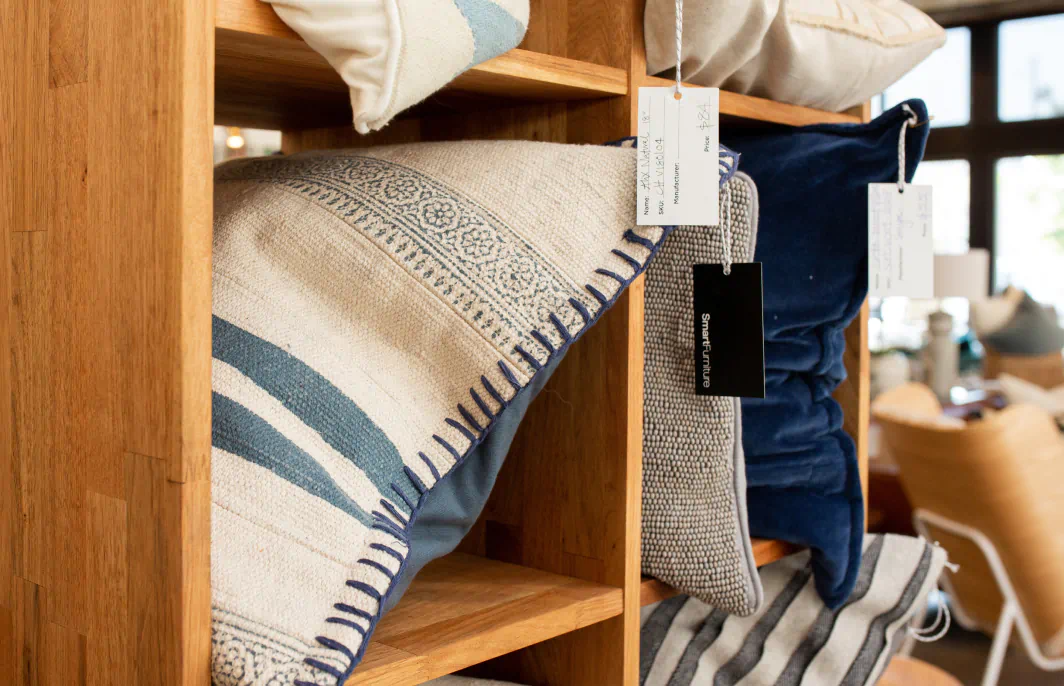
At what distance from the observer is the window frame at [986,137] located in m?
6.32

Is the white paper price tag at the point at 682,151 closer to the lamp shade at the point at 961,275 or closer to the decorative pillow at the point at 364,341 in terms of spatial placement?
the decorative pillow at the point at 364,341

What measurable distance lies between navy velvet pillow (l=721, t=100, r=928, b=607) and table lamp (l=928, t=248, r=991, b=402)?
356cm

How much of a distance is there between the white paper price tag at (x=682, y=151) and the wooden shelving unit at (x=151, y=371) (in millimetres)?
84

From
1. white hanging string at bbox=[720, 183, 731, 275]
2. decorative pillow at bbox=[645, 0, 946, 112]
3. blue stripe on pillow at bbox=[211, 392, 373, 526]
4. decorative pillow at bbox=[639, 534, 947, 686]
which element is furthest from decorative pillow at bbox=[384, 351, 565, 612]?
decorative pillow at bbox=[639, 534, 947, 686]

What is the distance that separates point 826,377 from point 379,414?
707 mm

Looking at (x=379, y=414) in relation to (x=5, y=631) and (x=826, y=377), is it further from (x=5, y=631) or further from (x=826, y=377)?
(x=826, y=377)

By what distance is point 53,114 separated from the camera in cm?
71

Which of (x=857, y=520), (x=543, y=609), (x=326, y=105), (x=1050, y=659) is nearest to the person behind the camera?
(x=543, y=609)

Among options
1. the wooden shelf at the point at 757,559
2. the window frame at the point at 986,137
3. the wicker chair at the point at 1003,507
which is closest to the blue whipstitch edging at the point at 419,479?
the wooden shelf at the point at 757,559

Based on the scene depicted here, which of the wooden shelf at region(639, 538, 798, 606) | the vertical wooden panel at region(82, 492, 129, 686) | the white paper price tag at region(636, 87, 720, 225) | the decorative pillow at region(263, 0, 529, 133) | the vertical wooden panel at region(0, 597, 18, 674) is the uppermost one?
the decorative pillow at region(263, 0, 529, 133)

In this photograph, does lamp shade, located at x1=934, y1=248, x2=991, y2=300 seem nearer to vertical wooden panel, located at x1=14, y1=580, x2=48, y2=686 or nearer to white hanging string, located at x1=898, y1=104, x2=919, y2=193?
white hanging string, located at x1=898, y1=104, x2=919, y2=193

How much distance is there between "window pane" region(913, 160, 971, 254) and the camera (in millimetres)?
6668

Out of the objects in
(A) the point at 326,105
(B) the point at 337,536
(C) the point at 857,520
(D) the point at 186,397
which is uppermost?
(A) the point at 326,105

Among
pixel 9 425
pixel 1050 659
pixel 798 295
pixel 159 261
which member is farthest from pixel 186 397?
pixel 1050 659
